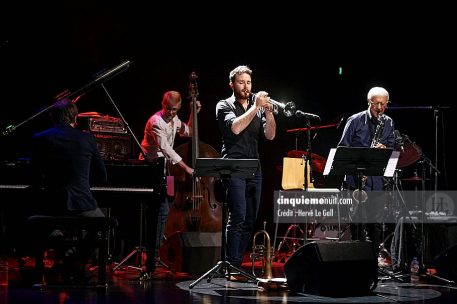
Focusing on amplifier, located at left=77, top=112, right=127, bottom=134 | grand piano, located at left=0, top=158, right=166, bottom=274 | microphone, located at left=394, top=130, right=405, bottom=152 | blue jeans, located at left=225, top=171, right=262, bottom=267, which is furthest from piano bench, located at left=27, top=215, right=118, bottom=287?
microphone, located at left=394, top=130, right=405, bottom=152

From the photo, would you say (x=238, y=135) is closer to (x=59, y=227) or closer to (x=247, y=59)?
(x=59, y=227)

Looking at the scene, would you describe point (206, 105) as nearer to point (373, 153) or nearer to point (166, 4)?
point (166, 4)

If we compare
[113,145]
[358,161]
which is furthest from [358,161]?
[113,145]

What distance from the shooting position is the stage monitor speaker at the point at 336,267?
4.91 metres

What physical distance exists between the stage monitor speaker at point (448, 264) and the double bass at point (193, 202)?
2275mm

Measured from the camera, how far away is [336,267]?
16.2ft

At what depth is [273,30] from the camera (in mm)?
9211

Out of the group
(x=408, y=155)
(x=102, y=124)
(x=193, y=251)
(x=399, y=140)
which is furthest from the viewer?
Answer: (x=408, y=155)

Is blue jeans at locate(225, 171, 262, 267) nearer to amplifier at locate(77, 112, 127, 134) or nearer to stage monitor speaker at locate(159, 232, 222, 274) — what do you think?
stage monitor speaker at locate(159, 232, 222, 274)

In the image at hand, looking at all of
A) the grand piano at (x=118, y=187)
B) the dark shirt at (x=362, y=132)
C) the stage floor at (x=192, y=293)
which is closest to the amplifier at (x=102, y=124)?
the grand piano at (x=118, y=187)

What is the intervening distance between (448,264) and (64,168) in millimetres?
3559

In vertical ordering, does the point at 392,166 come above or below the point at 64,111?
below

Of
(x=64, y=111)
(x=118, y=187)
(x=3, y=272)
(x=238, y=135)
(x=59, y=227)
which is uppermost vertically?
(x=64, y=111)

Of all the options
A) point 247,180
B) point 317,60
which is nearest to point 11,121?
point 247,180
